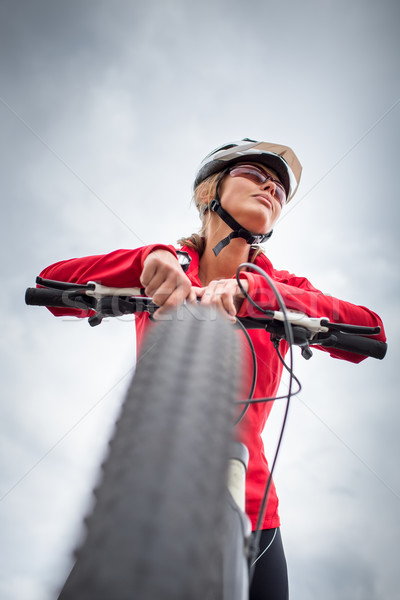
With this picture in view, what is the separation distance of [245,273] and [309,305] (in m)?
0.30

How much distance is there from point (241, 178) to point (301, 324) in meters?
1.12

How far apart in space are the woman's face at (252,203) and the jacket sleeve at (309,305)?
57cm

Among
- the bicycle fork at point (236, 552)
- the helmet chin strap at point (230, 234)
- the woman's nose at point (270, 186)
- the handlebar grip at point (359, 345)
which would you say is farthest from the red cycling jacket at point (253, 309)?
the woman's nose at point (270, 186)

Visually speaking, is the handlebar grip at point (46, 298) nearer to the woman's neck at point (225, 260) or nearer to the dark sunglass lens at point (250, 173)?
the woman's neck at point (225, 260)

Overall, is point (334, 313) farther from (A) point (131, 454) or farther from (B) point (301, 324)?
(A) point (131, 454)

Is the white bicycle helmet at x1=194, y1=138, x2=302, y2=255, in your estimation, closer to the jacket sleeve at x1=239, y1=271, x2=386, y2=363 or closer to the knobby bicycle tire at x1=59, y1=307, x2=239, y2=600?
the jacket sleeve at x1=239, y1=271, x2=386, y2=363

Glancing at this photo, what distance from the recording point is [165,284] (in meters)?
0.96

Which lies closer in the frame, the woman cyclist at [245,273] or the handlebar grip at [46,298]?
the woman cyclist at [245,273]

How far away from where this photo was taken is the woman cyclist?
40.2 inches

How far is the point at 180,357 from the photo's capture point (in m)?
0.53

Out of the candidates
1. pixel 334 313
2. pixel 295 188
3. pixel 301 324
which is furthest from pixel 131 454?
pixel 295 188

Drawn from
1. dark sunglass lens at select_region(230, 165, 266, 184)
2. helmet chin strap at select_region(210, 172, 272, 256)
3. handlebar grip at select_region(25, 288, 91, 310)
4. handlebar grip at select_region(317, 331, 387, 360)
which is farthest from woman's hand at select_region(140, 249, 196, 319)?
dark sunglass lens at select_region(230, 165, 266, 184)

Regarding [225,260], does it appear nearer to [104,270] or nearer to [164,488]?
[104,270]

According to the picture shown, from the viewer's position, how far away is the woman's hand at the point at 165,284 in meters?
0.93
